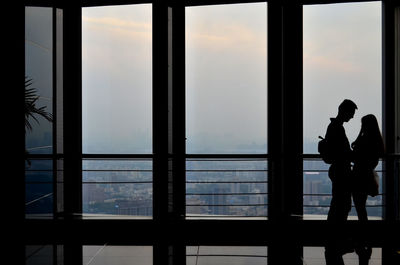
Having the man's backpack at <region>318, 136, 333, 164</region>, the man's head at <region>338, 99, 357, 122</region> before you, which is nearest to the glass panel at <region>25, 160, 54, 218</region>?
the man's backpack at <region>318, 136, 333, 164</region>

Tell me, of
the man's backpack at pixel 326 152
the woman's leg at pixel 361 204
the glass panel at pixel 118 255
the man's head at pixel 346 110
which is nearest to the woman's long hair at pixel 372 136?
the man's head at pixel 346 110

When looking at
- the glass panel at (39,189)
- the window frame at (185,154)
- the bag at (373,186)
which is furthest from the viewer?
the window frame at (185,154)

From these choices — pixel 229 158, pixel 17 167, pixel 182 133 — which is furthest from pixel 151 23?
pixel 17 167

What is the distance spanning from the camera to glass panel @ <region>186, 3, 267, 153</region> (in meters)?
3.29

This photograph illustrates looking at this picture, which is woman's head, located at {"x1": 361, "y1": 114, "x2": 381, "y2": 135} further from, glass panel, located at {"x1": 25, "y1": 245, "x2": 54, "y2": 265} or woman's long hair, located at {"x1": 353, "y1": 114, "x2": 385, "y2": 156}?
glass panel, located at {"x1": 25, "y1": 245, "x2": 54, "y2": 265}

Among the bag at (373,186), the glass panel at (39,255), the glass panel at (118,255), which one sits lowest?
the glass panel at (118,255)

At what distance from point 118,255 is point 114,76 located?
5.42 feet

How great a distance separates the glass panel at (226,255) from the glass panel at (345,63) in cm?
120

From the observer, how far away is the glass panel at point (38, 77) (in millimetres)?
1453

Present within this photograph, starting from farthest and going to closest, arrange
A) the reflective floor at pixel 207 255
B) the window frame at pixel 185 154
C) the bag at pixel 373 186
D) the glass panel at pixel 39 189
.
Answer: the window frame at pixel 185 154 < the bag at pixel 373 186 < the reflective floor at pixel 207 255 < the glass panel at pixel 39 189

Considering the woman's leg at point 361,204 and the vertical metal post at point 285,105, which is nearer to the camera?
the woman's leg at point 361,204

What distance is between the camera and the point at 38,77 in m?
1.55

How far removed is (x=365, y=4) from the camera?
130 inches

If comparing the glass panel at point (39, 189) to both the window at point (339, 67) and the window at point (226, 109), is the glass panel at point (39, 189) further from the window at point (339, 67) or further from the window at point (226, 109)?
the window at point (339, 67)
